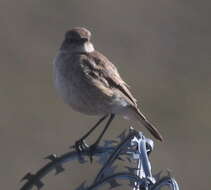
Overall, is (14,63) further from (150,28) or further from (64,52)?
(64,52)

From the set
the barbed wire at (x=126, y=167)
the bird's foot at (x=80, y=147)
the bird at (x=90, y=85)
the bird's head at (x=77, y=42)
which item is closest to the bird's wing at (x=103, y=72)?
the bird at (x=90, y=85)

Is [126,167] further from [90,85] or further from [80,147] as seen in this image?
[90,85]

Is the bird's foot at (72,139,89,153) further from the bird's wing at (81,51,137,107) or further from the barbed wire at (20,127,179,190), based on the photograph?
the bird's wing at (81,51,137,107)

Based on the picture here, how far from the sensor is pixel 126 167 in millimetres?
5688

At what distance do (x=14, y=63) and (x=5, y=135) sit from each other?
116 inches

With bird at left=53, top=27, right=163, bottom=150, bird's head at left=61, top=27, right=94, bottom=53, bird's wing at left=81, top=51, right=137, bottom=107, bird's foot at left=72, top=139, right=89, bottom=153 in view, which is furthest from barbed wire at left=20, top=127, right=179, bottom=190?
bird's head at left=61, top=27, right=94, bottom=53

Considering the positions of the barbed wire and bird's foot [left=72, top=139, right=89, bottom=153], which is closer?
the barbed wire

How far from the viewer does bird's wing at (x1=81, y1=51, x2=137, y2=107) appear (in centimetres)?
790

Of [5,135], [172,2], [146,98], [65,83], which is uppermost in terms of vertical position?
[172,2]

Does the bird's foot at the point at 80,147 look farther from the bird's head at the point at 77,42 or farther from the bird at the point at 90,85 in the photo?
the bird's head at the point at 77,42

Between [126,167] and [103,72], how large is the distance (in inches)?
92.1

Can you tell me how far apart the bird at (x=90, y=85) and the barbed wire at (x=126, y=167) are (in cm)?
148

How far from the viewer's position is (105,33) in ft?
65.1

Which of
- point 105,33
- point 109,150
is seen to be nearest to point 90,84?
point 109,150
